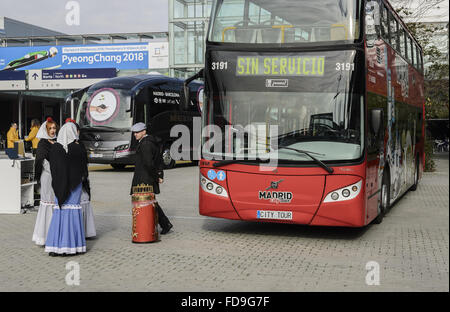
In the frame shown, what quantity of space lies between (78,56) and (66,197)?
42.0 meters

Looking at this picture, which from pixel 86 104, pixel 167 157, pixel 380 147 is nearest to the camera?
pixel 380 147

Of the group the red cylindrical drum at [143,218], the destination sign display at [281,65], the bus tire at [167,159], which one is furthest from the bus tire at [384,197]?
the bus tire at [167,159]

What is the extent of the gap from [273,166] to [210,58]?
1.88 metres

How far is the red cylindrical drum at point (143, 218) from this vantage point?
9094mm

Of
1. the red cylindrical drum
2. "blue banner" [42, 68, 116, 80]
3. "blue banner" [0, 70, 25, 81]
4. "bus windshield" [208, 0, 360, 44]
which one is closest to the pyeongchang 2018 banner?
"blue banner" [0, 70, 25, 81]

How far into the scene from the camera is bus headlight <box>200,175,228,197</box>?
9584mm

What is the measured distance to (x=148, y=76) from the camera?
2430 cm

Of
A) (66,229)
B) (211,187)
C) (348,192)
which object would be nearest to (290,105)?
(348,192)

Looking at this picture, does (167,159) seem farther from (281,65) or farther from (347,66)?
(347,66)

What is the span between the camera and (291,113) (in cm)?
913

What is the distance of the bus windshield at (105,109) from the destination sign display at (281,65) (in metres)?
13.3

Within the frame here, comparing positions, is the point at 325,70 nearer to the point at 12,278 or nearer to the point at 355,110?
the point at 355,110

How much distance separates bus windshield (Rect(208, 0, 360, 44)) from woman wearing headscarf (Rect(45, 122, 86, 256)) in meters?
2.84

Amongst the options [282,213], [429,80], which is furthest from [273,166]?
[429,80]
